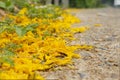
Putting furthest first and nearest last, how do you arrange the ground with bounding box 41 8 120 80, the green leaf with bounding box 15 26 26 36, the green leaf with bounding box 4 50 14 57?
the green leaf with bounding box 15 26 26 36 < the green leaf with bounding box 4 50 14 57 < the ground with bounding box 41 8 120 80

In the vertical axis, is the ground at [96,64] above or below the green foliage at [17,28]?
below

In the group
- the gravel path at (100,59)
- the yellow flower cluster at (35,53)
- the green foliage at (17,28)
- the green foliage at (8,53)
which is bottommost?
the gravel path at (100,59)

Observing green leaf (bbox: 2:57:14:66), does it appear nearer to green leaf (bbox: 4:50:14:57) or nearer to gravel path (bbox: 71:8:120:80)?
green leaf (bbox: 4:50:14:57)

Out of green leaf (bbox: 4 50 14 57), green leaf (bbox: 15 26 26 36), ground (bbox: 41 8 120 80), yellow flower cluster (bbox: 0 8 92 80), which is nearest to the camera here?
yellow flower cluster (bbox: 0 8 92 80)

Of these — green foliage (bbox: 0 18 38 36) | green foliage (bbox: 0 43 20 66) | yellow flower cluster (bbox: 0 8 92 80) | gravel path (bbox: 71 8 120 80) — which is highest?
green foliage (bbox: 0 18 38 36)

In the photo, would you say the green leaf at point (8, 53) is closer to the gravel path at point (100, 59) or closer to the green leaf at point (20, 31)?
the green leaf at point (20, 31)

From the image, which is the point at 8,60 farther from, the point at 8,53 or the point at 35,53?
the point at 35,53

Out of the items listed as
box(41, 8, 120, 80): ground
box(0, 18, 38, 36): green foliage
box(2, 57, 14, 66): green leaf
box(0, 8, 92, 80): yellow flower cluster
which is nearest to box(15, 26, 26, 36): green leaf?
box(0, 18, 38, 36): green foliage

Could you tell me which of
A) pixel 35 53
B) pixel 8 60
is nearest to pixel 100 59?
pixel 35 53

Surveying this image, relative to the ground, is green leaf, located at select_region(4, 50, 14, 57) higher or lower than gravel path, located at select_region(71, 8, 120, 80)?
higher

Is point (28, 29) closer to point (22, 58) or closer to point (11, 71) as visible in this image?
point (22, 58)

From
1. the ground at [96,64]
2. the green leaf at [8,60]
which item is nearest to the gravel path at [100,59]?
the ground at [96,64]

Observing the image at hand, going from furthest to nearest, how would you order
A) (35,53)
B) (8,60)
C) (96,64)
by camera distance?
1. (35,53)
2. (96,64)
3. (8,60)

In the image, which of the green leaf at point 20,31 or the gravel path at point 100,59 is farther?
the green leaf at point 20,31
